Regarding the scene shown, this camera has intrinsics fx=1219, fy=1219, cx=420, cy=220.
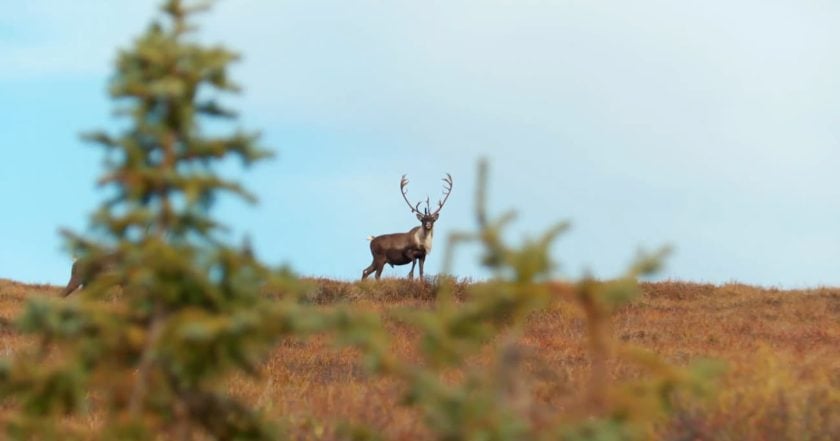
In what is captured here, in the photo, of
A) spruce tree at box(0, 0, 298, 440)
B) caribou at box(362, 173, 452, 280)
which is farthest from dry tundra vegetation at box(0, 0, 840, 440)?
caribou at box(362, 173, 452, 280)

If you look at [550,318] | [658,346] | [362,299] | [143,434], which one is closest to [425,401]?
[143,434]

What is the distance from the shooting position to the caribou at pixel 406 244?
33781mm

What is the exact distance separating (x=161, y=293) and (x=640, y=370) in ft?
26.1

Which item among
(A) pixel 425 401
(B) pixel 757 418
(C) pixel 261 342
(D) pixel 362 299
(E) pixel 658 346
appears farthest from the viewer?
(D) pixel 362 299

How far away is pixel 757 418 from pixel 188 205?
14.3ft

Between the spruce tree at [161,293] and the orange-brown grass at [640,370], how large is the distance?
529mm

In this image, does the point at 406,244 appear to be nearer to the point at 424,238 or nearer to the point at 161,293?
the point at 424,238

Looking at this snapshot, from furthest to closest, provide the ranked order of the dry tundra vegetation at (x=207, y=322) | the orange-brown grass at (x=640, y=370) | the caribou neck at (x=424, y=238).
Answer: the caribou neck at (x=424, y=238), the orange-brown grass at (x=640, y=370), the dry tundra vegetation at (x=207, y=322)

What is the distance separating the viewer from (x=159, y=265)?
3.30 metres

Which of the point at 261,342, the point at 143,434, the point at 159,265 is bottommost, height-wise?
the point at 143,434

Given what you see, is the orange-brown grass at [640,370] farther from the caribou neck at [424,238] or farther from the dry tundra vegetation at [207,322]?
the caribou neck at [424,238]

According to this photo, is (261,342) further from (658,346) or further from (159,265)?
(658,346)

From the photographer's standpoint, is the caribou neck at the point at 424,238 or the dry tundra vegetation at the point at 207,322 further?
the caribou neck at the point at 424,238

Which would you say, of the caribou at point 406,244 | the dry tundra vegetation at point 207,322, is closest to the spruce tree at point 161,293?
the dry tundra vegetation at point 207,322
